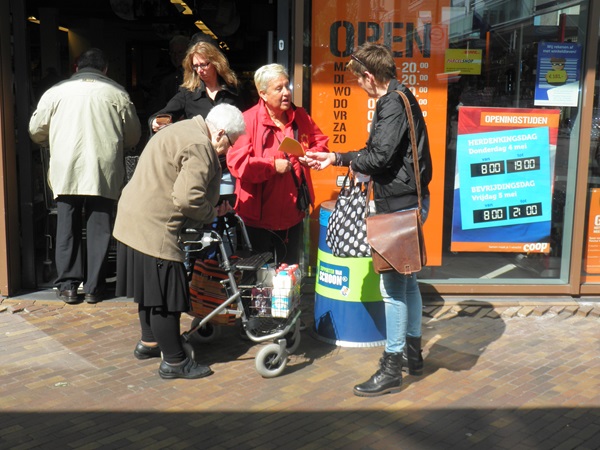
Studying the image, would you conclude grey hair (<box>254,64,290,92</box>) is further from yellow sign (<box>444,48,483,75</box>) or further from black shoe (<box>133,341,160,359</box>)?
black shoe (<box>133,341,160,359</box>)

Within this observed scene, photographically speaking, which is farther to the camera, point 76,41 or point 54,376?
point 76,41

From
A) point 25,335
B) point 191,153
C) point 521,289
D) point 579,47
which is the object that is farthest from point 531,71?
point 25,335

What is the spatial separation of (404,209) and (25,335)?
2.84 meters

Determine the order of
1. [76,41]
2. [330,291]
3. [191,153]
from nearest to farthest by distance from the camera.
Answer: [191,153] → [330,291] → [76,41]

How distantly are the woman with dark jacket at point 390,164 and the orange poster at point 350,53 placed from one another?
1538 mm

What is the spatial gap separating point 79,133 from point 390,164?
2715mm

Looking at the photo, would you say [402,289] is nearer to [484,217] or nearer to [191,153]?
[191,153]

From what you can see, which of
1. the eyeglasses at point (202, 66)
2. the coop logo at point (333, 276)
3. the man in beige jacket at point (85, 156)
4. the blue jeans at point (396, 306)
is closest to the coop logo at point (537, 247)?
the coop logo at point (333, 276)

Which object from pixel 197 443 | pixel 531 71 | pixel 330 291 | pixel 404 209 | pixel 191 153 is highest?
pixel 531 71

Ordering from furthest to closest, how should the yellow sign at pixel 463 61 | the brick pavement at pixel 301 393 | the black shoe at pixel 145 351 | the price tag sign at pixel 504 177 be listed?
the price tag sign at pixel 504 177 < the yellow sign at pixel 463 61 < the black shoe at pixel 145 351 < the brick pavement at pixel 301 393

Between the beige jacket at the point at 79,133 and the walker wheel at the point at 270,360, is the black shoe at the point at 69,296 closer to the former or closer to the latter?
the beige jacket at the point at 79,133

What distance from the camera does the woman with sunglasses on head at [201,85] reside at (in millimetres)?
5730

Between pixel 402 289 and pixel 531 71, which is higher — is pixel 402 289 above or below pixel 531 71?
below

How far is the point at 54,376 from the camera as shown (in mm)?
4770
